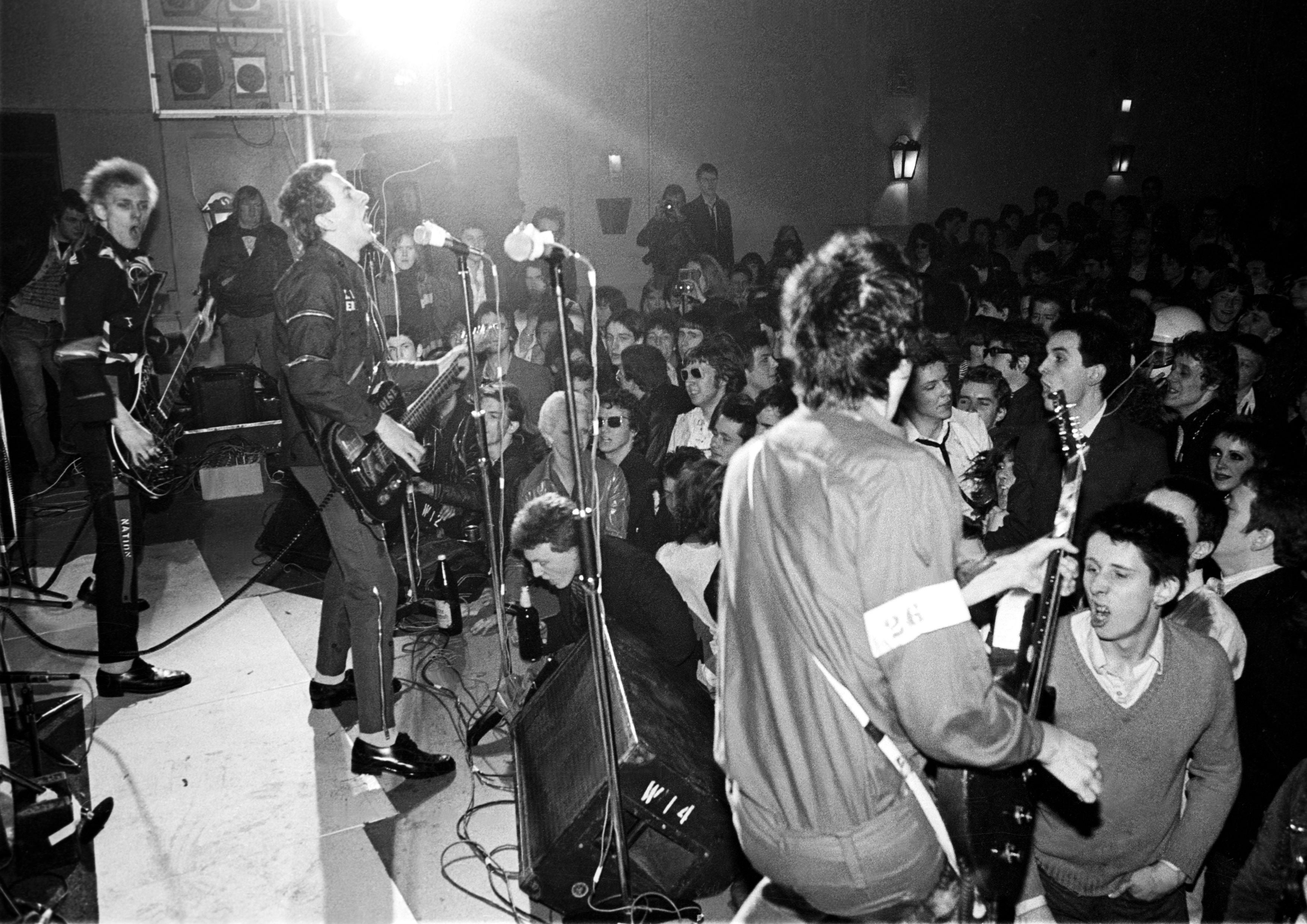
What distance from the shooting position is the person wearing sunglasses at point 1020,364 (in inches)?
206

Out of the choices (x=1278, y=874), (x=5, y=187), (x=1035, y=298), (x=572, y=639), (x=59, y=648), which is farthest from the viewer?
(x=5, y=187)

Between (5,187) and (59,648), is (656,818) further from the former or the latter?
(5,187)

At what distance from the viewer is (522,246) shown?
7.79 ft

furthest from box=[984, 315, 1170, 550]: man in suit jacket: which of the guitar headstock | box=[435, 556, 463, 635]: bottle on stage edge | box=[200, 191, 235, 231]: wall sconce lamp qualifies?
box=[200, 191, 235, 231]: wall sconce lamp

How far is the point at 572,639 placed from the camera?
394 cm

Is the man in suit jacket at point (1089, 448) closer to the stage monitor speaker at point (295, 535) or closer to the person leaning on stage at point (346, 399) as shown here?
the person leaning on stage at point (346, 399)

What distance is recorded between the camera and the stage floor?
121 inches

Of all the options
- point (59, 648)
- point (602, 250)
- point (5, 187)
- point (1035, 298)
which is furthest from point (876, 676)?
point (602, 250)

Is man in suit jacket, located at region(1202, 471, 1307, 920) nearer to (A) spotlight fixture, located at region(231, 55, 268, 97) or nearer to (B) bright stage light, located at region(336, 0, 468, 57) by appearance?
(B) bright stage light, located at region(336, 0, 468, 57)

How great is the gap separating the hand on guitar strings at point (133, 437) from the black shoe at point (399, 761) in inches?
57.9

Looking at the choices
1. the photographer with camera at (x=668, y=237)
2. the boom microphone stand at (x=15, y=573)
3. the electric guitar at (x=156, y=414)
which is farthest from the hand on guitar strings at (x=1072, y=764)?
the photographer with camera at (x=668, y=237)

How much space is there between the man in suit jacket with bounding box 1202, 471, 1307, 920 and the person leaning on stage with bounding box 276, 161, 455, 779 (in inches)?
97.0

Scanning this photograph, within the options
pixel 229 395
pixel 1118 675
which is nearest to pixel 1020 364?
pixel 1118 675

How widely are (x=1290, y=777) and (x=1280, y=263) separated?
9.01m
